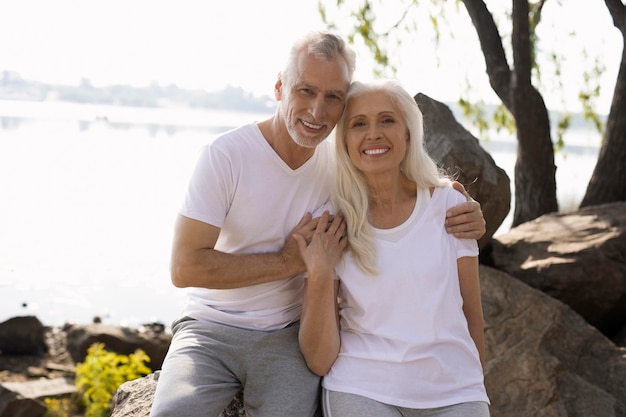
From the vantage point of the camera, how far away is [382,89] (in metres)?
2.81

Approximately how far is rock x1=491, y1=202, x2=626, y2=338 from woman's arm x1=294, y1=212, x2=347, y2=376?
2923 mm

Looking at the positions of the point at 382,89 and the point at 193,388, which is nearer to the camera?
the point at 193,388

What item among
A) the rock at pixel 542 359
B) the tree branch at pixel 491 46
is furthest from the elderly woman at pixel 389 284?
the tree branch at pixel 491 46

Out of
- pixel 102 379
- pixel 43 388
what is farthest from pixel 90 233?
pixel 102 379

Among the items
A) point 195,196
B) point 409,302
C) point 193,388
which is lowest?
point 193,388

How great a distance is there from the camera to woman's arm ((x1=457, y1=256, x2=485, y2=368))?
2.77 meters

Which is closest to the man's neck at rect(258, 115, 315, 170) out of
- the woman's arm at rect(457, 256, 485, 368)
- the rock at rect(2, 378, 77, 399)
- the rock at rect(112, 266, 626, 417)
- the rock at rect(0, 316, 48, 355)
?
the woman's arm at rect(457, 256, 485, 368)

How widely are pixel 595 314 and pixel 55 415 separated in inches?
160

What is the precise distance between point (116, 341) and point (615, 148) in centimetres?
488

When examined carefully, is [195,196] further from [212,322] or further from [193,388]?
[193,388]

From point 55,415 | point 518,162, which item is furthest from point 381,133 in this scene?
point 518,162

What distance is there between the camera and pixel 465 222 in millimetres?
2770

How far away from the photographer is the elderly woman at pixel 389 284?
2588 millimetres

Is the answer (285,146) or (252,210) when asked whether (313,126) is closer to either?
(285,146)
